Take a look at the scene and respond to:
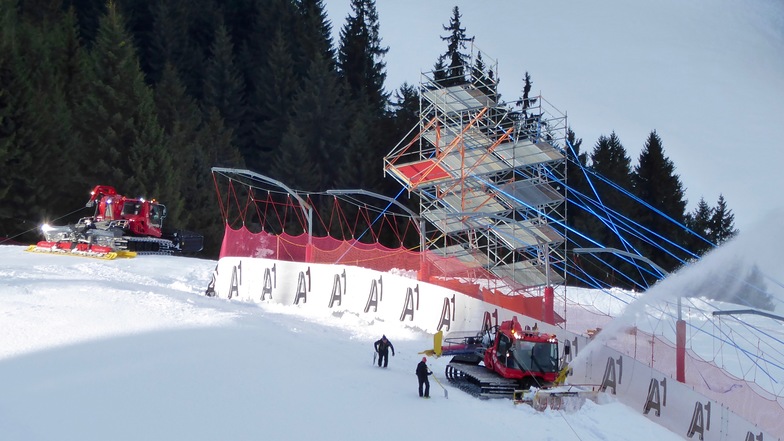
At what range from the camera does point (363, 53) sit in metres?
108

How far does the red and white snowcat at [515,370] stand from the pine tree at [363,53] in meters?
83.0

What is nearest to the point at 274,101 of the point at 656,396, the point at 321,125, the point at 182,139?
the point at 321,125

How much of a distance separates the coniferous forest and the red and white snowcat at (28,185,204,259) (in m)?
13.1

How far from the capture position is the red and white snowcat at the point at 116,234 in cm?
4600

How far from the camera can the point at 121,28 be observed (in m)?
72.4

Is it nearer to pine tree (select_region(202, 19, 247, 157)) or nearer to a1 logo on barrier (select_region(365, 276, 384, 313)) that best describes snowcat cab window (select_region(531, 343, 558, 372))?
a1 logo on barrier (select_region(365, 276, 384, 313))

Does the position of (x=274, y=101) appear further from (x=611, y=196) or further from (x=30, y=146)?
(x=30, y=146)

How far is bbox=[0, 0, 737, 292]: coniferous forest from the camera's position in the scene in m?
63.5

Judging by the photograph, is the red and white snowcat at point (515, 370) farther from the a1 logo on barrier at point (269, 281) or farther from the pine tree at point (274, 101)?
the pine tree at point (274, 101)

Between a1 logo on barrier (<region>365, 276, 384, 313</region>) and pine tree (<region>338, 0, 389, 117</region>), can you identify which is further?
pine tree (<region>338, 0, 389, 117</region>)

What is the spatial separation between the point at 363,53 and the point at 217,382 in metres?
90.6

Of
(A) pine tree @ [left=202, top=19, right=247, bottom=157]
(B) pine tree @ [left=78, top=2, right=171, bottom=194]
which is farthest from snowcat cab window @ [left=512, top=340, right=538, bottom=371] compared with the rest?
(A) pine tree @ [left=202, top=19, right=247, bottom=157]

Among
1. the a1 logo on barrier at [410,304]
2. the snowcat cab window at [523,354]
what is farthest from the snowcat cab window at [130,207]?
the snowcat cab window at [523,354]

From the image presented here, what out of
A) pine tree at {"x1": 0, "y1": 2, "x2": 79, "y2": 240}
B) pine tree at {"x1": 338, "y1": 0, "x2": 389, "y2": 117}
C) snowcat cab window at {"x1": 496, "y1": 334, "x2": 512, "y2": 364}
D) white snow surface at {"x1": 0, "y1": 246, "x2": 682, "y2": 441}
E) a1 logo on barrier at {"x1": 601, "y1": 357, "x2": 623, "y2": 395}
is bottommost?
white snow surface at {"x1": 0, "y1": 246, "x2": 682, "y2": 441}
